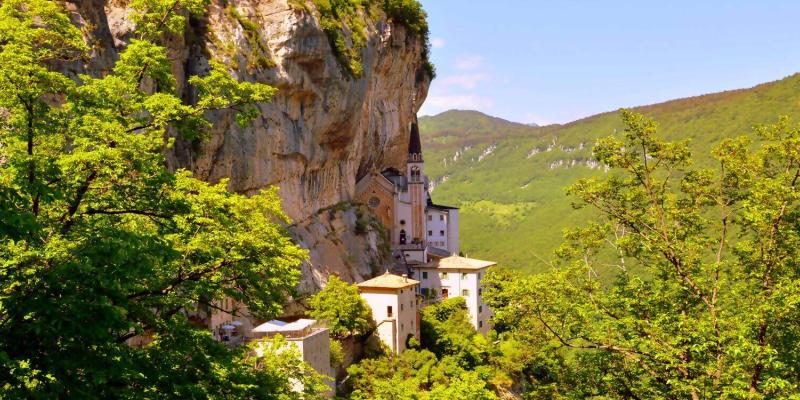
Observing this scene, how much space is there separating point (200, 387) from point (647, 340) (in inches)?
420

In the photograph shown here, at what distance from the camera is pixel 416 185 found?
222 ft

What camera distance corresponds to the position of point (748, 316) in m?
14.5

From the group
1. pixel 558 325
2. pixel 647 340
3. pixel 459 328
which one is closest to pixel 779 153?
pixel 647 340

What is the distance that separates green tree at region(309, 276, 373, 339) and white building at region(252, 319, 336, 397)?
214 inches

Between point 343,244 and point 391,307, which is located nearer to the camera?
point 391,307

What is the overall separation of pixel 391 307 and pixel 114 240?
35.2 metres

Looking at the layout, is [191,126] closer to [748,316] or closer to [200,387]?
[200,387]

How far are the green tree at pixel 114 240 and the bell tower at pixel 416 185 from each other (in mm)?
50770

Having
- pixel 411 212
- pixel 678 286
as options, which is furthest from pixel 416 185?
pixel 678 286

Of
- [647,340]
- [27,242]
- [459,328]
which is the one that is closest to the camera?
[27,242]

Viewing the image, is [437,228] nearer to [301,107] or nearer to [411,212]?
[411,212]

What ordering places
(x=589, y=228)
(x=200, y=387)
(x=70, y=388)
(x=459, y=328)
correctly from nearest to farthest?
(x=70, y=388)
(x=200, y=387)
(x=589, y=228)
(x=459, y=328)

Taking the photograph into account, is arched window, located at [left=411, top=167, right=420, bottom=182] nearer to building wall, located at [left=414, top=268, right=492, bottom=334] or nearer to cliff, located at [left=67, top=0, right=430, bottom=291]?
cliff, located at [left=67, top=0, right=430, bottom=291]

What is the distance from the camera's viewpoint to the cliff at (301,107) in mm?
32500
